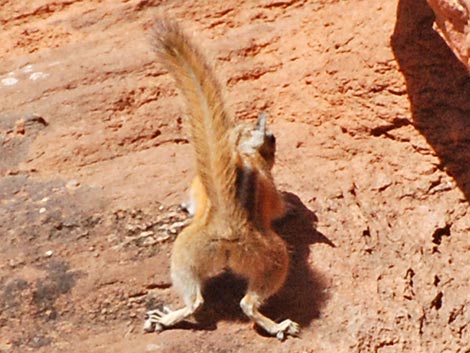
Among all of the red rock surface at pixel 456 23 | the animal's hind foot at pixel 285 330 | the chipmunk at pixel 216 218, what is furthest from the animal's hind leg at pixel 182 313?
the red rock surface at pixel 456 23

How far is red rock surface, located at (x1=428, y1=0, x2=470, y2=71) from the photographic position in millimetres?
6785

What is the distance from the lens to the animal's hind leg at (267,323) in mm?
6832

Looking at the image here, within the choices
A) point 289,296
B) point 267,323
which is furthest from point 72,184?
point 267,323

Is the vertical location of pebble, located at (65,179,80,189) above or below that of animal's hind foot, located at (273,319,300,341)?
above

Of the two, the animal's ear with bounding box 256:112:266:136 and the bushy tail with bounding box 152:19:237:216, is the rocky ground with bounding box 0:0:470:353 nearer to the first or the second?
the animal's ear with bounding box 256:112:266:136

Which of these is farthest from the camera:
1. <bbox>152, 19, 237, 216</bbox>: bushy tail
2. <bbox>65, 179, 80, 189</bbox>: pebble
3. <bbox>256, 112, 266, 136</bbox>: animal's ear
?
<bbox>65, 179, 80, 189</bbox>: pebble

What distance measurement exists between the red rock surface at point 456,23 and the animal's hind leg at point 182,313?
1.97 m

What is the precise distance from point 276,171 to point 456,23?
1672mm

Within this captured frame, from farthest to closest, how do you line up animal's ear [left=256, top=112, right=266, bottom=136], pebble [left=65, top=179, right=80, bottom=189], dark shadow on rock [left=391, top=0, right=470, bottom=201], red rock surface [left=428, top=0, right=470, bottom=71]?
dark shadow on rock [left=391, top=0, right=470, bottom=201], pebble [left=65, top=179, right=80, bottom=189], animal's ear [left=256, top=112, right=266, bottom=136], red rock surface [left=428, top=0, right=470, bottom=71]

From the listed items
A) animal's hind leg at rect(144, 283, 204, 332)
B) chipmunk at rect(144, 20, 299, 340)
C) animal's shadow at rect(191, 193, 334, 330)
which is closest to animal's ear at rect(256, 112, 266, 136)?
chipmunk at rect(144, 20, 299, 340)

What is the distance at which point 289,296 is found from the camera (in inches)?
283

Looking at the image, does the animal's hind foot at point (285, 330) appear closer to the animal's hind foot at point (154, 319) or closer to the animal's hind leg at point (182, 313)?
the animal's hind leg at point (182, 313)

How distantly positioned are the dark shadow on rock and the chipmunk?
4.66 feet

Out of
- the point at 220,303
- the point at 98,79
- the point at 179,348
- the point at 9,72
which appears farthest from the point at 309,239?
the point at 9,72
